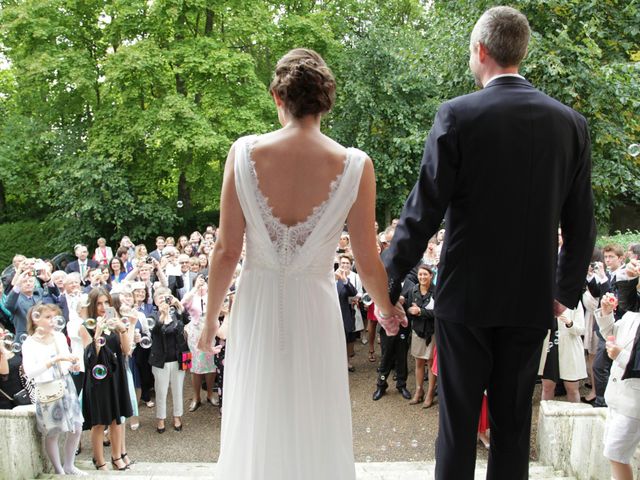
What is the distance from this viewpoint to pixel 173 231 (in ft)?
67.2

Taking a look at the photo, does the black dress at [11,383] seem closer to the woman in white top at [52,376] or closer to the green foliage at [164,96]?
the woman in white top at [52,376]

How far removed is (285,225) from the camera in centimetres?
261

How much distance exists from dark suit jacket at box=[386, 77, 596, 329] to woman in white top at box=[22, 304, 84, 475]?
4.08m

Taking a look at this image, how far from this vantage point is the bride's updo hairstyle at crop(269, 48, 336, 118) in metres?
2.48

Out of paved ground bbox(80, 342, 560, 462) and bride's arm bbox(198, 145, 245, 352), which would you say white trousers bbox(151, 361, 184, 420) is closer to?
paved ground bbox(80, 342, 560, 462)

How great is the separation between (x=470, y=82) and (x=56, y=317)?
408 inches

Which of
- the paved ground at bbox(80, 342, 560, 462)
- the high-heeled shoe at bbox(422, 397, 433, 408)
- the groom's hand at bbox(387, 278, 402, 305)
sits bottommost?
the paved ground at bbox(80, 342, 560, 462)

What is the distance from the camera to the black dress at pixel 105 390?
619 cm

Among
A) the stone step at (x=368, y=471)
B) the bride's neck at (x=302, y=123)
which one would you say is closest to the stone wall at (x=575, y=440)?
the stone step at (x=368, y=471)

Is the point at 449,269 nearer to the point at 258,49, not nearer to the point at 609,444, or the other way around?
the point at 609,444

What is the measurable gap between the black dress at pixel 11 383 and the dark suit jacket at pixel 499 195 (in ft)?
17.2

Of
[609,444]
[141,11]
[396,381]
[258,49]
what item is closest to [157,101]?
[141,11]

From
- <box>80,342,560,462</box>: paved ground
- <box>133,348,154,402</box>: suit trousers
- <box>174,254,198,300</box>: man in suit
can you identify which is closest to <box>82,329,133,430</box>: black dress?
<box>80,342,560,462</box>: paved ground

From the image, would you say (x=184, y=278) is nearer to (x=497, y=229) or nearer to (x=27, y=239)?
(x=497, y=229)
